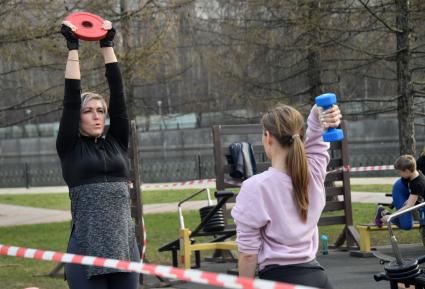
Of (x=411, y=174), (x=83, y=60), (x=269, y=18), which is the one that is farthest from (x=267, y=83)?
(x=411, y=174)

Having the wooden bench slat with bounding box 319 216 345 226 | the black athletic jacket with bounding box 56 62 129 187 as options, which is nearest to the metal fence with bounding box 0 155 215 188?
the wooden bench slat with bounding box 319 216 345 226

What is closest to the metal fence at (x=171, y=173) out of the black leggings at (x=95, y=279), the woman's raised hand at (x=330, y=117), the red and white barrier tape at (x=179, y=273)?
the black leggings at (x=95, y=279)

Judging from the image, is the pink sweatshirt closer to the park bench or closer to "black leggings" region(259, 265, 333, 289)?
"black leggings" region(259, 265, 333, 289)

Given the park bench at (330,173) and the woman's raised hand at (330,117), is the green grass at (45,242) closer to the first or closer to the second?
the park bench at (330,173)

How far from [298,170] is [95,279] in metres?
1.40

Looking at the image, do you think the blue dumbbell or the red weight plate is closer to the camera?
the blue dumbbell

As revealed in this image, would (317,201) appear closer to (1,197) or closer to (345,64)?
(345,64)

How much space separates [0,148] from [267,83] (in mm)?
40746

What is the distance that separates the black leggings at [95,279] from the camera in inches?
171

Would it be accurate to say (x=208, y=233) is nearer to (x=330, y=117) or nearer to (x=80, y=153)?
(x=80, y=153)

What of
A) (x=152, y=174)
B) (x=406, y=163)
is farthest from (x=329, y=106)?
(x=152, y=174)

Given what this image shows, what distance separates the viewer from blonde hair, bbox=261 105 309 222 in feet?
11.8

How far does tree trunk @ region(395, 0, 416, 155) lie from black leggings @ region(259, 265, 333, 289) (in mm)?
10203

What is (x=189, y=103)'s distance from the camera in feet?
76.6
